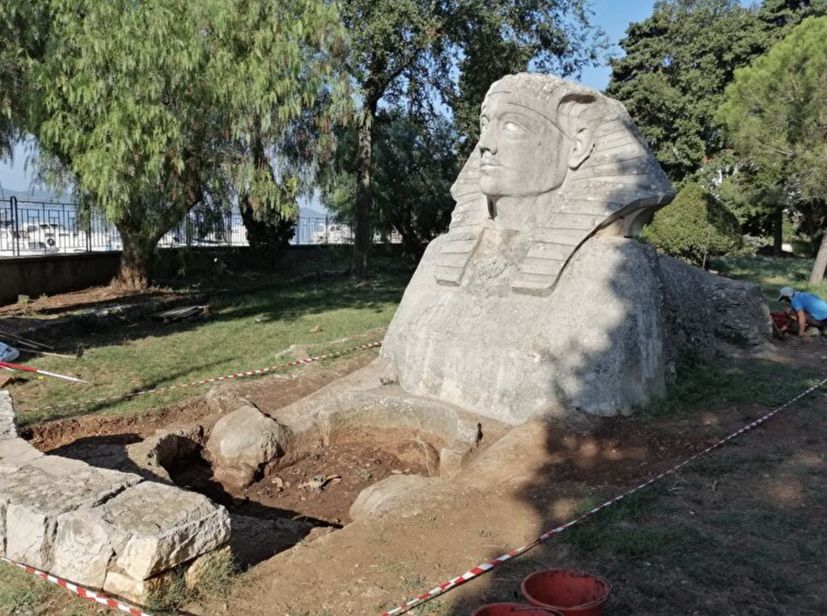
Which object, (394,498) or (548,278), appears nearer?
(394,498)

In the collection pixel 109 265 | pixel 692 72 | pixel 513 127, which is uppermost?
pixel 692 72

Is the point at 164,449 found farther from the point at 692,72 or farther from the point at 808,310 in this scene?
the point at 692,72

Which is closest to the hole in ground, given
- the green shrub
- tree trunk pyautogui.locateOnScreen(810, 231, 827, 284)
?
the green shrub

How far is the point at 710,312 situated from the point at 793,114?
27.4 feet

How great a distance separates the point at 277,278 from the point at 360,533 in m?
16.3

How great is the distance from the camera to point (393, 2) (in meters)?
15.4

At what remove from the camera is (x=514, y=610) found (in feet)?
10.3

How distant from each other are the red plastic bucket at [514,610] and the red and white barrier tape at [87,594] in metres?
1.48

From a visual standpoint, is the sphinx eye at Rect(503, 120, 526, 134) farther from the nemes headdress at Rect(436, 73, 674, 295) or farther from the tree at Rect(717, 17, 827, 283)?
the tree at Rect(717, 17, 827, 283)

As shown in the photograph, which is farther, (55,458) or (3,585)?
(55,458)

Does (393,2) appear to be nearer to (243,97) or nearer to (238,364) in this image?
(243,97)


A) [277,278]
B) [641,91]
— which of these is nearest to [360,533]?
[277,278]

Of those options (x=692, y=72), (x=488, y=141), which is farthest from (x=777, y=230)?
(x=488, y=141)

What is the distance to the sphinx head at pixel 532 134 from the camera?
6668 mm
